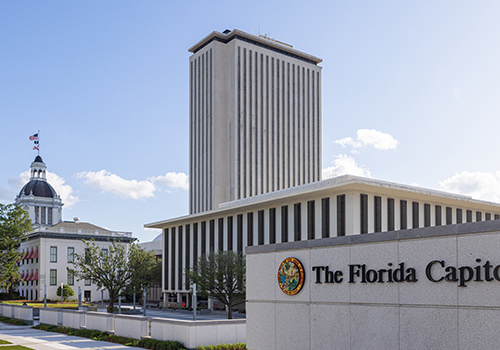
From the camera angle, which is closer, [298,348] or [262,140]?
[298,348]

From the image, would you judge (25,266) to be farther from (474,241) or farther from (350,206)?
(474,241)

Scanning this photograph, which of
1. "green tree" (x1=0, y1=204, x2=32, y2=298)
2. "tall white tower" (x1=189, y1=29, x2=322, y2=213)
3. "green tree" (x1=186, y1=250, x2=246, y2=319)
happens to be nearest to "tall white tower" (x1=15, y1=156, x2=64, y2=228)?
"tall white tower" (x1=189, y1=29, x2=322, y2=213)

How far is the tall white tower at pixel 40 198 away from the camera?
143500mm

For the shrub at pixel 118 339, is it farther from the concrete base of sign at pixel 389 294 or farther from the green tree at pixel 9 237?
the green tree at pixel 9 237

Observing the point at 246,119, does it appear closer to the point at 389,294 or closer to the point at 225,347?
the point at 225,347

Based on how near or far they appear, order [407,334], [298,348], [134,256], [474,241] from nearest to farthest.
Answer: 1. [474,241]
2. [407,334]
3. [298,348]
4. [134,256]

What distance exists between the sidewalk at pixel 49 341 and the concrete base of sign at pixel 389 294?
36.5 feet

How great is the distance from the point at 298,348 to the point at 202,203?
106 m

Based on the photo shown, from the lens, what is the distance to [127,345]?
27.6m

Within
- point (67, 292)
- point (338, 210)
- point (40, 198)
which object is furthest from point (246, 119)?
point (338, 210)

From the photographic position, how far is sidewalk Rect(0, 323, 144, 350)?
2745 cm

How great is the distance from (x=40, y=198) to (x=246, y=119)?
65084 millimetres

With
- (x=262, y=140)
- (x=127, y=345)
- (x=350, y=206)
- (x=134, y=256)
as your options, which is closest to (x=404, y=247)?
(x=127, y=345)

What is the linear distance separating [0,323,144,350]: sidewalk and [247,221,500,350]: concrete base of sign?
36.5 ft
